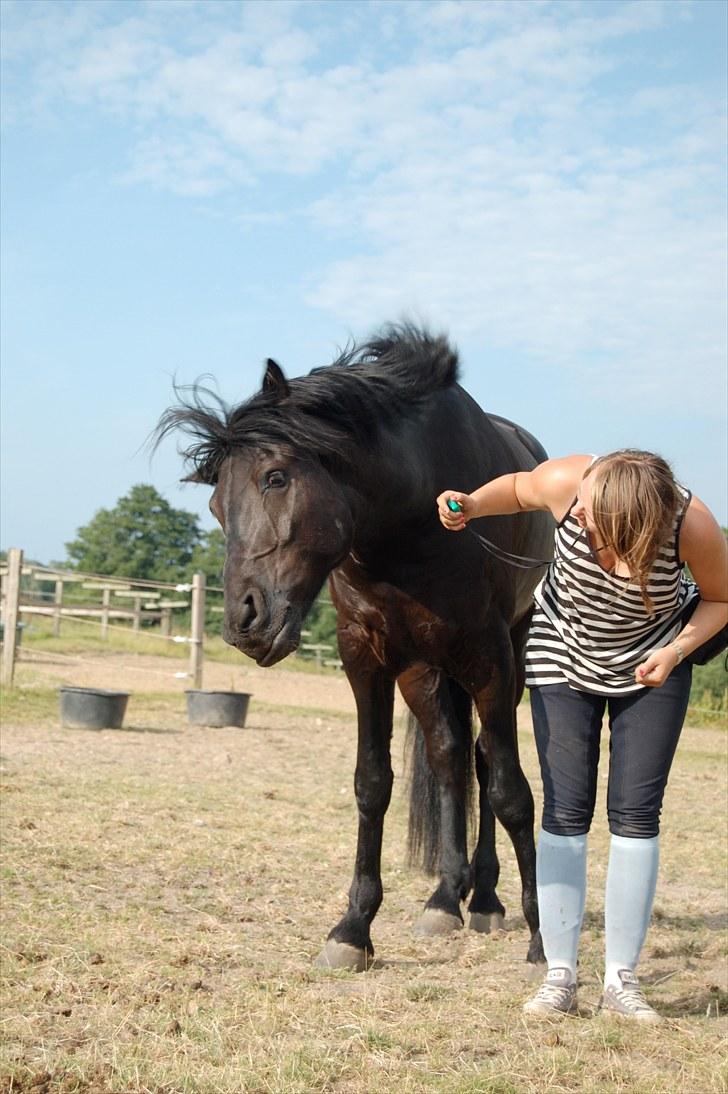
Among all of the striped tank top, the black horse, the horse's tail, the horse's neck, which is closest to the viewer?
the striped tank top

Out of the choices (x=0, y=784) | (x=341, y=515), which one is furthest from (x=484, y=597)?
(x=0, y=784)

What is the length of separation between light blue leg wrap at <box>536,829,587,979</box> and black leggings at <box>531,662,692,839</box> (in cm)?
4

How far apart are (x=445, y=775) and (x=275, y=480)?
2.00 meters

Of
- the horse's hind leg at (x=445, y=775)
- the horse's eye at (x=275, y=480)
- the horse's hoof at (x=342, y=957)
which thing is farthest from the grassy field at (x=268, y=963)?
the horse's eye at (x=275, y=480)

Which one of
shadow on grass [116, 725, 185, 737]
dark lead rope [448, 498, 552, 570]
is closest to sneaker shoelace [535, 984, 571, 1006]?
dark lead rope [448, 498, 552, 570]

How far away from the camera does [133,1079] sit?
2562 millimetres

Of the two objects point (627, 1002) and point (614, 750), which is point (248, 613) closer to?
point (614, 750)

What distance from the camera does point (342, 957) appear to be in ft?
12.9

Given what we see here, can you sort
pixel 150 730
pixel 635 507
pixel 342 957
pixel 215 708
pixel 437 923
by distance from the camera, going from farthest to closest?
pixel 215 708 → pixel 150 730 → pixel 437 923 → pixel 342 957 → pixel 635 507

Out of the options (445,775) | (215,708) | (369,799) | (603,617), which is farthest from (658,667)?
(215,708)

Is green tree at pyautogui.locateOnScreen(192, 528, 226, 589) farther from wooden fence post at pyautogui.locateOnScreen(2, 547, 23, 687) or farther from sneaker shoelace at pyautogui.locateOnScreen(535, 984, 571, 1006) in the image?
sneaker shoelace at pyautogui.locateOnScreen(535, 984, 571, 1006)

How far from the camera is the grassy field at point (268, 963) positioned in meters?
2.68

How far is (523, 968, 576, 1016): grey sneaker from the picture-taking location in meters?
3.15

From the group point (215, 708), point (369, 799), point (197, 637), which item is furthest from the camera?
point (197, 637)
